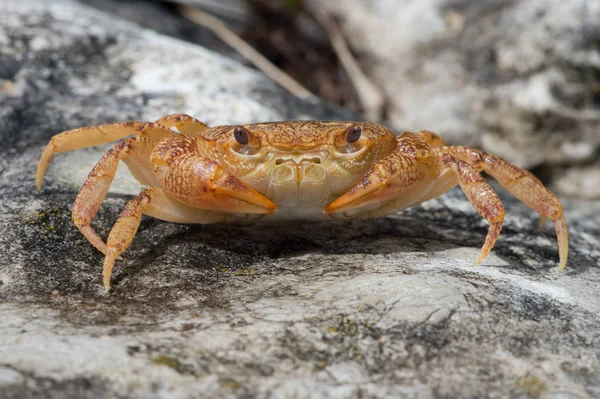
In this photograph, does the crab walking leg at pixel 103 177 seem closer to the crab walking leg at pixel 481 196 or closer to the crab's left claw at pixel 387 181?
the crab's left claw at pixel 387 181

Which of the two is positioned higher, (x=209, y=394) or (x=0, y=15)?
(x=0, y=15)

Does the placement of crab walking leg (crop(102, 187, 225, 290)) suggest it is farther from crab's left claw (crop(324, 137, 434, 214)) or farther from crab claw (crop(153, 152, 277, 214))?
crab's left claw (crop(324, 137, 434, 214))

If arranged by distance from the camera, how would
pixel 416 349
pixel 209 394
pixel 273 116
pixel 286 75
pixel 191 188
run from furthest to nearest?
pixel 286 75
pixel 273 116
pixel 191 188
pixel 416 349
pixel 209 394

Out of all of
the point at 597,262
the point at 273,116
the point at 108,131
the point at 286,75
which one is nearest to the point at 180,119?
the point at 108,131

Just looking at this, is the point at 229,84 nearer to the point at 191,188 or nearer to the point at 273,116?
the point at 273,116

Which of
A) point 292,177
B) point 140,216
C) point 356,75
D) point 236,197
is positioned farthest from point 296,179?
point 356,75

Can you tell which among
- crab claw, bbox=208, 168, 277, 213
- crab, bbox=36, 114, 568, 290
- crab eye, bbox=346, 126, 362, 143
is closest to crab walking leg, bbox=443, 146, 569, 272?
crab, bbox=36, 114, 568, 290
